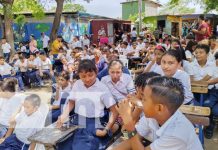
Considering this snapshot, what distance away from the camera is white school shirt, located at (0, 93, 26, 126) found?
4.07 m

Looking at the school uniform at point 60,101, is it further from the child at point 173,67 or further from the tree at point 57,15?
the tree at point 57,15

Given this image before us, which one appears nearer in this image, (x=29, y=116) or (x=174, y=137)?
→ (x=174, y=137)

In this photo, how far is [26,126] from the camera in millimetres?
3539

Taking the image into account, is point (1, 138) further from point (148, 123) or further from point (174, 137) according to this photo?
point (174, 137)

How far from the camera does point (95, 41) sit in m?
21.1

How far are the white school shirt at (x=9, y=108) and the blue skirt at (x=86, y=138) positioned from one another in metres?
1.10

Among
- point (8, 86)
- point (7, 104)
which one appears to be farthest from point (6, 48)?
point (7, 104)

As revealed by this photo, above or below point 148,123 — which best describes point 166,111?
above

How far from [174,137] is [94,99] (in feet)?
5.16

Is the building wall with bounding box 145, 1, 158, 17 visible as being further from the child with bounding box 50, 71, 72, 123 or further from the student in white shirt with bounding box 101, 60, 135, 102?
the student in white shirt with bounding box 101, 60, 135, 102

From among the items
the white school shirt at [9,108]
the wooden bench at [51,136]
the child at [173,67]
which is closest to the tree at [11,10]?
the white school shirt at [9,108]

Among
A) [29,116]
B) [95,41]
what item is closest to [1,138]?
[29,116]

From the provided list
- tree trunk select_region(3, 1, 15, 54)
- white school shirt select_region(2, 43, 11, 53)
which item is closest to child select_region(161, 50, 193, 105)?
tree trunk select_region(3, 1, 15, 54)

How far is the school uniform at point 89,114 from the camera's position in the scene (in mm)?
3162
